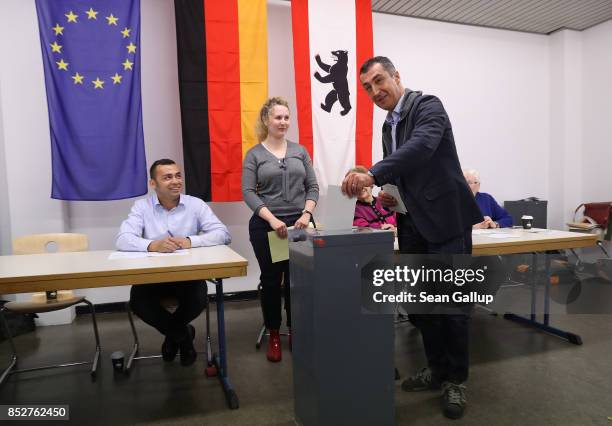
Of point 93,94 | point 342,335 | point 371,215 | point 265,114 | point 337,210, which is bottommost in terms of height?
point 342,335

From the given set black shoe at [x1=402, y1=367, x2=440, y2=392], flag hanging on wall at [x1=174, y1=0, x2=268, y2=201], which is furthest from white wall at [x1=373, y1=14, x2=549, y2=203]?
black shoe at [x1=402, y1=367, x2=440, y2=392]

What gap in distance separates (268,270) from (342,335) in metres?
1.08

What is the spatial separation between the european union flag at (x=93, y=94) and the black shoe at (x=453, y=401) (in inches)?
101

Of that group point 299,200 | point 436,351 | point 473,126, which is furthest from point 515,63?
point 436,351

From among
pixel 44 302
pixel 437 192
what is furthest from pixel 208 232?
pixel 437 192

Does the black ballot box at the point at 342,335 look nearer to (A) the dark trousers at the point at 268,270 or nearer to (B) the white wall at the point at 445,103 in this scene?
(A) the dark trousers at the point at 268,270

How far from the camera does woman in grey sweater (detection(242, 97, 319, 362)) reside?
2.45m

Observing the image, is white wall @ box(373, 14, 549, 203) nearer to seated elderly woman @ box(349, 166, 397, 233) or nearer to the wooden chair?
seated elderly woman @ box(349, 166, 397, 233)

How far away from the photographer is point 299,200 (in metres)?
2.55

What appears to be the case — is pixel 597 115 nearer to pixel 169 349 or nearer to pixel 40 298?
pixel 169 349

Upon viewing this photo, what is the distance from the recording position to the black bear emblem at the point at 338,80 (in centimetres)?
355

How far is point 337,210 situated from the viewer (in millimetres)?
1396

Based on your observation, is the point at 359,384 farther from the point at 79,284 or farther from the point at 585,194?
the point at 585,194

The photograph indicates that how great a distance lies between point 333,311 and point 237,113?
91.0 inches
